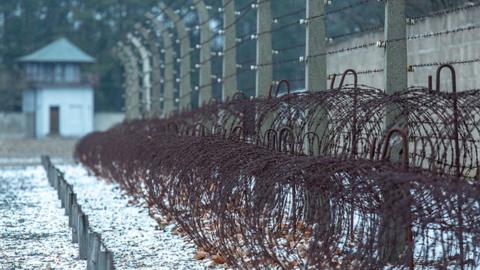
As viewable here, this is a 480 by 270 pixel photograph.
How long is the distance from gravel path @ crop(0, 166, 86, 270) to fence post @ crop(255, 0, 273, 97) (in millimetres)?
2911

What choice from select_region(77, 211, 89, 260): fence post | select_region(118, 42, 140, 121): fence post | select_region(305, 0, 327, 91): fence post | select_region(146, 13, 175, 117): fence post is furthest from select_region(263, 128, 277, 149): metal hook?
select_region(118, 42, 140, 121): fence post

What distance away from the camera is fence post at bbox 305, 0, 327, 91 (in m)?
10.0

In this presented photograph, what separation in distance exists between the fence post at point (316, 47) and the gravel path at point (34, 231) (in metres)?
3.00

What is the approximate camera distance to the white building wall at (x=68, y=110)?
60.3m

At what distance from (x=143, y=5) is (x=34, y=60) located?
8.14 metres

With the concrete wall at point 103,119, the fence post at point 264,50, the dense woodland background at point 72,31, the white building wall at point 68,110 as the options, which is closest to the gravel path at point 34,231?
the fence post at point 264,50

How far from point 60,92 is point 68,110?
126cm

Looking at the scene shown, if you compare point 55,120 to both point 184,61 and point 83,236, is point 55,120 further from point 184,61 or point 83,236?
point 83,236

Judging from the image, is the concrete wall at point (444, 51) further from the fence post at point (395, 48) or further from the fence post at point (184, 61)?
the fence post at point (184, 61)

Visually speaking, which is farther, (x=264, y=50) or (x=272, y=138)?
(x=264, y=50)

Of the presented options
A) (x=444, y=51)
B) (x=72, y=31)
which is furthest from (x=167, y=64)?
(x=72, y=31)

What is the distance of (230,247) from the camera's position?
764 centimetres

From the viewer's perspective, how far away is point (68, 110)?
6075 centimetres

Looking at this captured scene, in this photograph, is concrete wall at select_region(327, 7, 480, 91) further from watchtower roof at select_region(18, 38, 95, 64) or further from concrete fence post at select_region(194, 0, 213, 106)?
watchtower roof at select_region(18, 38, 95, 64)
